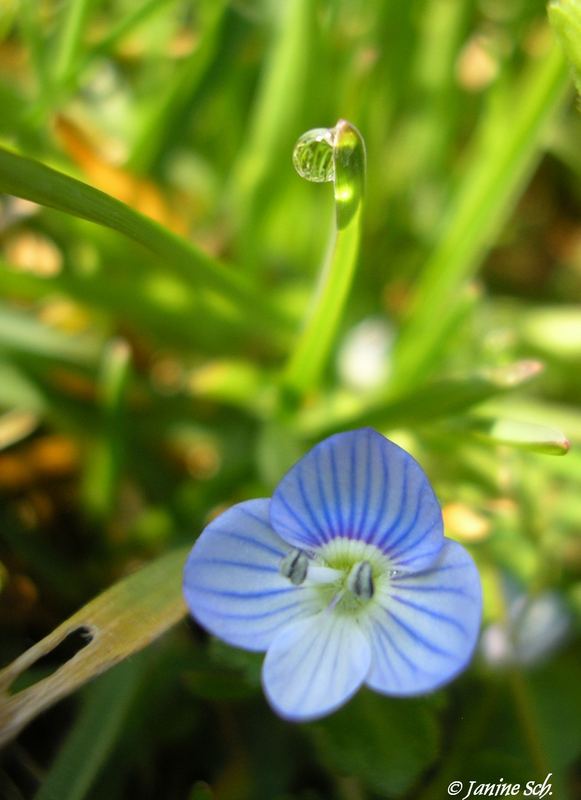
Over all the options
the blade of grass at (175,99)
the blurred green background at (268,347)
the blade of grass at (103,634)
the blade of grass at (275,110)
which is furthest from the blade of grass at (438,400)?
the blade of grass at (175,99)

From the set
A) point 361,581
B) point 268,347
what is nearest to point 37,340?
point 268,347

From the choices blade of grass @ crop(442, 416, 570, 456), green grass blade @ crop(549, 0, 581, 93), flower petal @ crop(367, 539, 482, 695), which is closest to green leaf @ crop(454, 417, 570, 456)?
blade of grass @ crop(442, 416, 570, 456)

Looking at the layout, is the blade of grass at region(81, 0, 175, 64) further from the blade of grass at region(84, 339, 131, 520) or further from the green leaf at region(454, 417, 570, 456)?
the green leaf at region(454, 417, 570, 456)

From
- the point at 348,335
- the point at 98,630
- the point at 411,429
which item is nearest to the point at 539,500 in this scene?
the point at 411,429

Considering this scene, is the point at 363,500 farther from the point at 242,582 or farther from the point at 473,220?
the point at 473,220

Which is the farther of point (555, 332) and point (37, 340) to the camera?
point (555, 332)

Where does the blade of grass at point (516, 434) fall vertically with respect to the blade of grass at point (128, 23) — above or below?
below

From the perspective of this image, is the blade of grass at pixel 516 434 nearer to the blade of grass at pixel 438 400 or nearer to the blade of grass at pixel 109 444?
the blade of grass at pixel 438 400
